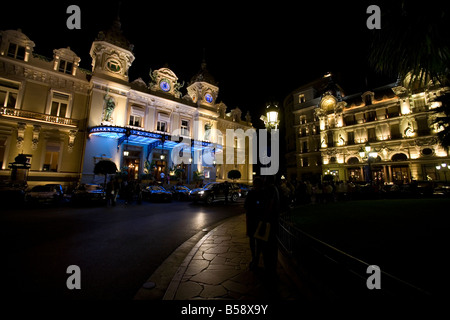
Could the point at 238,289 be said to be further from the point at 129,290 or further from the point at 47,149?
the point at 47,149

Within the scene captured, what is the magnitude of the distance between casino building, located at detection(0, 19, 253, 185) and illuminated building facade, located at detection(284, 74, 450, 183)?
20566 mm

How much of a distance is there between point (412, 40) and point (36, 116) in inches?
1085

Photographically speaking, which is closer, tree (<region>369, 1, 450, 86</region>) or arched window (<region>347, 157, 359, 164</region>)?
tree (<region>369, 1, 450, 86</region>)

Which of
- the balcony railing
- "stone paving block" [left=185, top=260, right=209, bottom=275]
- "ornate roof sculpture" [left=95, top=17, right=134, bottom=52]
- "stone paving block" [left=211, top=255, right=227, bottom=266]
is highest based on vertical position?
"ornate roof sculpture" [left=95, top=17, right=134, bottom=52]

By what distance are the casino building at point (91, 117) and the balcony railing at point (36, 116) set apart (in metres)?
0.06

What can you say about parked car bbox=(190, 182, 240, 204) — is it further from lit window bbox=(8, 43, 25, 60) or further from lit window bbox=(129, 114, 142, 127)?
lit window bbox=(8, 43, 25, 60)

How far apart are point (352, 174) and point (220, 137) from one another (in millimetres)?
22939

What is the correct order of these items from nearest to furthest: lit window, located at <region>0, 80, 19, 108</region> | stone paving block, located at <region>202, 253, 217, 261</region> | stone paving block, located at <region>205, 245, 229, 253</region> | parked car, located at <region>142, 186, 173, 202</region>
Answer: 1. stone paving block, located at <region>202, 253, 217, 261</region>
2. stone paving block, located at <region>205, 245, 229, 253</region>
3. parked car, located at <region>142, 186, 173, 202</region>
4. lit window, located at <region>0, 80, 19, 108</region>

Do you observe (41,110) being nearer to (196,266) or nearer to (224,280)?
(196,266)

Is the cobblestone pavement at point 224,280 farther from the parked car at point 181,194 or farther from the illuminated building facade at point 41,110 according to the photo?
the illuminated building facade at point 41,110

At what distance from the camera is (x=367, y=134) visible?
3269 centimetres

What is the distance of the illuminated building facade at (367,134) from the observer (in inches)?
1081

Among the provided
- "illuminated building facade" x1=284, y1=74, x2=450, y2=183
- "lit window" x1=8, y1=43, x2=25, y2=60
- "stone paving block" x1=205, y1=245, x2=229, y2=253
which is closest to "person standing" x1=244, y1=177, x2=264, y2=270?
"stone paving block" x1=205, y1=245, x2=229, y2=253

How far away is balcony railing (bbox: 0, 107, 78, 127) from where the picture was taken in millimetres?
18438
